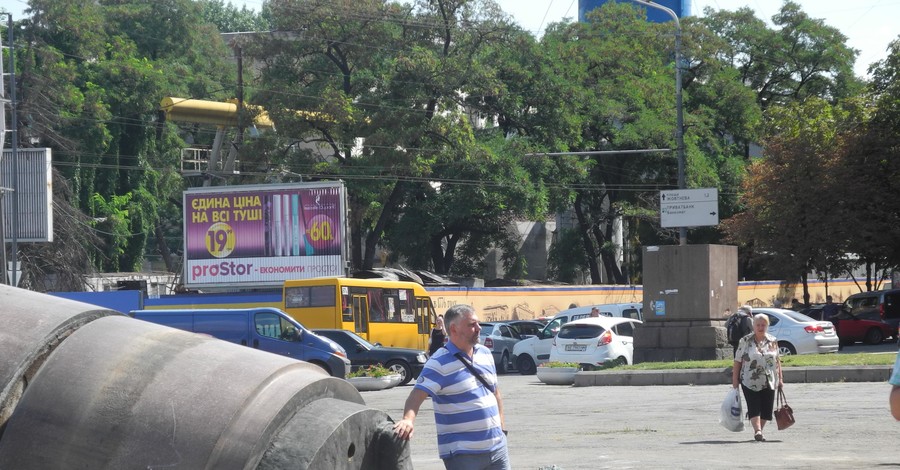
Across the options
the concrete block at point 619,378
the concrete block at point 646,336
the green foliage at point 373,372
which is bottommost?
the green foliage at point 373,372

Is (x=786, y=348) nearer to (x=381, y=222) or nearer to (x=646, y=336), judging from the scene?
(x=646, y=336)

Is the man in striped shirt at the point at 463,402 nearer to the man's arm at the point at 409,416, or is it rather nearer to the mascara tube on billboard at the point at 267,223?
the man's arm at the point at 409,416

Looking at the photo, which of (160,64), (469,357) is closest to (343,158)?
(160,64)

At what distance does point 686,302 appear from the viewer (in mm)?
25297

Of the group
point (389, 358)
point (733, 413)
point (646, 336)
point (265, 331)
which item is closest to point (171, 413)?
point (733, 413)

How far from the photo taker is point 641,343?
2597 cm

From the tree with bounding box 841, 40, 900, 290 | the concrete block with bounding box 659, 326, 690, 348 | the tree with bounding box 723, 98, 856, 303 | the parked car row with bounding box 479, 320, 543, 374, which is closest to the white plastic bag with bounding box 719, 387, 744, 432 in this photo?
the concrete block with bounding box 659, 326, 690, 348

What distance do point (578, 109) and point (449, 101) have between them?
8045mm

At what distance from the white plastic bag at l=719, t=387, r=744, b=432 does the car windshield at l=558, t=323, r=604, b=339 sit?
562 inches

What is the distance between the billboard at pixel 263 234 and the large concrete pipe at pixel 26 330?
118 feet

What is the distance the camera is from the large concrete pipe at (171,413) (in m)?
4.03

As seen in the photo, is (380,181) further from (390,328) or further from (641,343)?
(641,343)

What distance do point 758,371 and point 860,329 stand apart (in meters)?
27.8

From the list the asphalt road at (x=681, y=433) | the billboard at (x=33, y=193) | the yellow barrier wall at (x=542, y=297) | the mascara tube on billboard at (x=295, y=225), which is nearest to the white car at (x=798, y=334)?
the asphalt road at (x=681, y=433)
